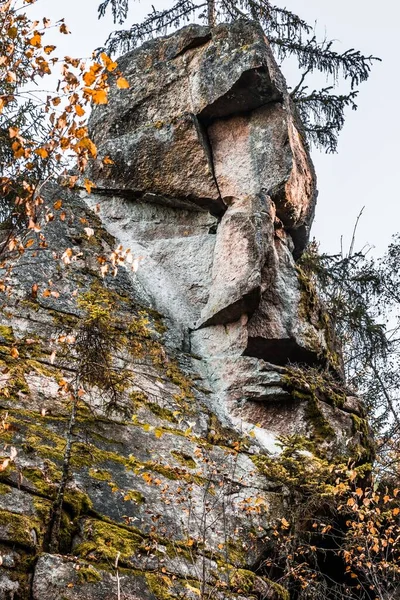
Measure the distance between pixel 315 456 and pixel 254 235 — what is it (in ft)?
10.8

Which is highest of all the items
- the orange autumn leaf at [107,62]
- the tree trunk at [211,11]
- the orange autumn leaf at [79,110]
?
the tree trunk at [211,11]

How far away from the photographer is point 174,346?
9.24m

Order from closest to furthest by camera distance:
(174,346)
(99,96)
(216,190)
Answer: (99,96)
(174,346)
(216,190)

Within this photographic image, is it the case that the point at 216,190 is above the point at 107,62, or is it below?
above

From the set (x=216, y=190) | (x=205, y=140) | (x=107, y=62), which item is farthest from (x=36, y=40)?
(x=205, y=140)

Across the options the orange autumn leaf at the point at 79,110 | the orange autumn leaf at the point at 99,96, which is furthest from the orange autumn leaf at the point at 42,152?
the orange autumn leaf at the point at 99,96

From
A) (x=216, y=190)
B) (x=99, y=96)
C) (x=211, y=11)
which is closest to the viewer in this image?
(x=99, y=96)

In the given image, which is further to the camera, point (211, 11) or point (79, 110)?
point (211, 11)

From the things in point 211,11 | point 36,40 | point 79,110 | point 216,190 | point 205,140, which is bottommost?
point 79,110

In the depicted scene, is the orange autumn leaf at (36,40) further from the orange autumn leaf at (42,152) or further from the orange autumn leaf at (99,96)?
the orange autumn leaf at (42,152)

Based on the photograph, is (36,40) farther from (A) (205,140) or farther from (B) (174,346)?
(A) (205,140)

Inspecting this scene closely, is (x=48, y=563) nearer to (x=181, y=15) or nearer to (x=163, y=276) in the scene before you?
(x=163, y=276)

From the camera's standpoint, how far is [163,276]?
1042cm

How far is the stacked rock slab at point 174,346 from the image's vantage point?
5.22 metres
